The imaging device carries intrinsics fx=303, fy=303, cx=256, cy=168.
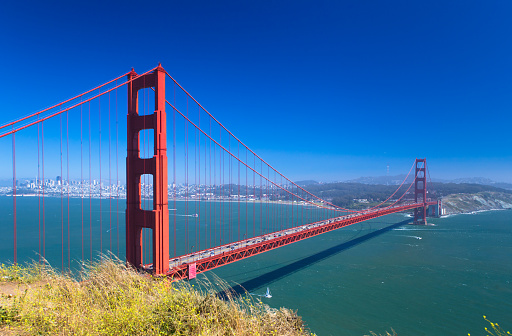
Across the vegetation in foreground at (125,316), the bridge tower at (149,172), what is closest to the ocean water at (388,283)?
the bridge tower at (149,172)

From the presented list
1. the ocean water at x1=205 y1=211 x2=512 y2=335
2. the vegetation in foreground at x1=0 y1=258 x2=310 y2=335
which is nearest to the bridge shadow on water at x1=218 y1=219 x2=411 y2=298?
the ocean water at x1=205 y1=211 x2=512 y2=335

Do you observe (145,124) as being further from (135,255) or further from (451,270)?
(451,270)

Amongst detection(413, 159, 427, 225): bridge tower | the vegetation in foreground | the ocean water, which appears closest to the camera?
the vegetation in foreground

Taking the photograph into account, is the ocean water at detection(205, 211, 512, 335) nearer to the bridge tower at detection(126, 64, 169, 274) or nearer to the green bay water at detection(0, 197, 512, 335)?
the green bay water at detection(0, 197, 512, 335)

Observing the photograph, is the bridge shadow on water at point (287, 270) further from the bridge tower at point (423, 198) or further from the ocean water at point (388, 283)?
the bridge tower at point (423, 198)

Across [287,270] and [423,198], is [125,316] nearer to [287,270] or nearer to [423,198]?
[287,270]

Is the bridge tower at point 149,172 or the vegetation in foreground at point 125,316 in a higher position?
the bridge tower at point 149,172
